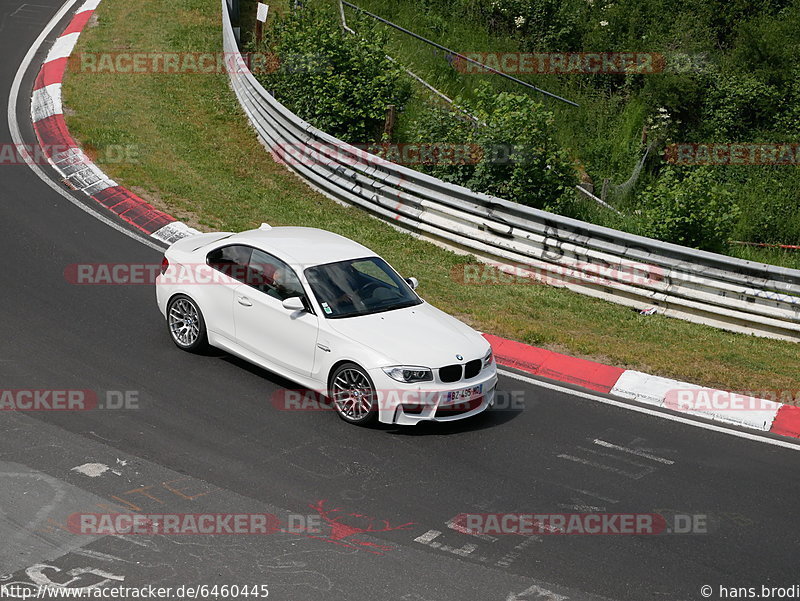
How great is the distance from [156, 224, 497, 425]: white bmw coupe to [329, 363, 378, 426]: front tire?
0.03 ft

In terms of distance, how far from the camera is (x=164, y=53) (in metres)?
23.4

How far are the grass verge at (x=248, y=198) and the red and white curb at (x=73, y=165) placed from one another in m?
0.26

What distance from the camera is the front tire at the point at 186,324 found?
37.2 ft

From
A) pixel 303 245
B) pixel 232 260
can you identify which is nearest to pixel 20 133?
pixel 232 260

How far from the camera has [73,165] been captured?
A: 17844 millimetres

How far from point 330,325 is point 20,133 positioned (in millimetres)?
11722

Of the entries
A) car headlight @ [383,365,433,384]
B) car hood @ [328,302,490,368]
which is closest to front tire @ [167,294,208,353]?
car hood @ [328,302,490,368]

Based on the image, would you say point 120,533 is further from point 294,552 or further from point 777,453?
point 777,453

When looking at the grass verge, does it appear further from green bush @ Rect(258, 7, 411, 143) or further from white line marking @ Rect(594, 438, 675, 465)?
white line marking @ Rect(594, 438, 675, 465)

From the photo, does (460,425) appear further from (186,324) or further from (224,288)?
(186,324)

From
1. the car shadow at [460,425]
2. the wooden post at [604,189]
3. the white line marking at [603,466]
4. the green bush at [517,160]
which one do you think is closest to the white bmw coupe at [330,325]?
the car shadow at [460,425]

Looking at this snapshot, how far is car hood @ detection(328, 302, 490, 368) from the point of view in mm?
9867

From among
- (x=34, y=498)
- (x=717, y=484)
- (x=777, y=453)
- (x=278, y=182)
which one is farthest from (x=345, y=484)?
(x=278, y=182)

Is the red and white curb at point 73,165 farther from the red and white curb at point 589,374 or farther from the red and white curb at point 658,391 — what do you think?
the red and white curb at point 658,391
